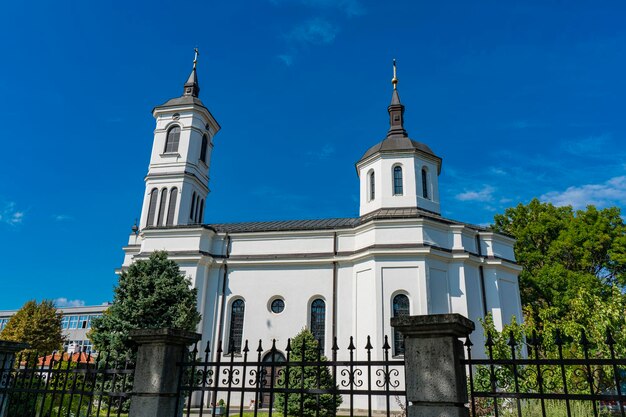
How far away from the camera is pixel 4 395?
6.35 metres

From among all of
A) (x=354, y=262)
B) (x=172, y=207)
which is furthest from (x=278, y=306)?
(x=172, y=207)

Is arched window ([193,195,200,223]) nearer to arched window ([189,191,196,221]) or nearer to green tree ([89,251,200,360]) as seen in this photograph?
arched window ([189,191,196,221])

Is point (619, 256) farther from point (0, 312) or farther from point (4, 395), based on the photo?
point (0, 312)

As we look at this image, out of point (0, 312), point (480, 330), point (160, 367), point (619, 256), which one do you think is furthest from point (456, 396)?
point (0, 312)

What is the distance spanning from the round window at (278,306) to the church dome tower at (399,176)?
6.36 meters

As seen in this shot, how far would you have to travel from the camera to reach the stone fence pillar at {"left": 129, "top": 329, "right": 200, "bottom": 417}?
4.98m

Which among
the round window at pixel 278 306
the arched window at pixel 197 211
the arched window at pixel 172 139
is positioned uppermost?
the arched window at pixel 172 139

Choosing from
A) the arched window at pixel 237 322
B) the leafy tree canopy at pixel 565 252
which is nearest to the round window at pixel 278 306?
the arched window at pixel 237 322

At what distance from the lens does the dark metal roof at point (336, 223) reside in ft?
66.7

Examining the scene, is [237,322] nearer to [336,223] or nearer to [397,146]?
[336,223]

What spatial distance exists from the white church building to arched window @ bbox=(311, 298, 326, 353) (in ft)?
0.16

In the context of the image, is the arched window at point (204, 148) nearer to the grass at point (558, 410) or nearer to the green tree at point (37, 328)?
the green tree at point (37, 328)

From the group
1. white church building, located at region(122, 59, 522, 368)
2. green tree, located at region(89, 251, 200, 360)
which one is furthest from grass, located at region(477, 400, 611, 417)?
green tree, located at region(89, 251, 200, 360)

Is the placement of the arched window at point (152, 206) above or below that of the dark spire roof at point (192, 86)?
below
